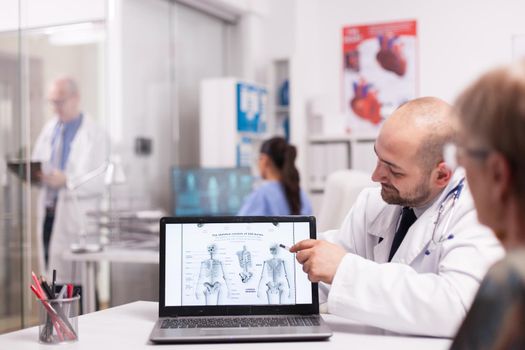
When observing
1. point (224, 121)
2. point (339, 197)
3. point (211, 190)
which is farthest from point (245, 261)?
point (224, 121)

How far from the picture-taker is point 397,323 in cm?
145

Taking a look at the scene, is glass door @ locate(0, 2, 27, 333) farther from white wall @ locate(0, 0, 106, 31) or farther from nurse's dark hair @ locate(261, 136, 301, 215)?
nurse's dark hair @ locate(261, 136, 301, 215)

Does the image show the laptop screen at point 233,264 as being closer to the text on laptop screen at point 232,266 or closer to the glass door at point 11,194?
the text on laptop screen at point 232,266

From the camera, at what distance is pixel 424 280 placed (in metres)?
1.44

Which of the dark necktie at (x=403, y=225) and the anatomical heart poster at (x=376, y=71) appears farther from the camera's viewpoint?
the anatomical heart poster at (x=376, y=71)

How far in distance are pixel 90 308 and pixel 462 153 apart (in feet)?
11.2

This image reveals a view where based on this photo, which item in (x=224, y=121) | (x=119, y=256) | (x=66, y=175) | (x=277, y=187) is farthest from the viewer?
(x=224, y=121)

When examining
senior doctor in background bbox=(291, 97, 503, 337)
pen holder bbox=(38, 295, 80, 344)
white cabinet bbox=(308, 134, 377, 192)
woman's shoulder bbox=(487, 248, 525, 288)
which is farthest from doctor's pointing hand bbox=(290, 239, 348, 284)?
white cabinet bbox=(308, 134, 377, 192)

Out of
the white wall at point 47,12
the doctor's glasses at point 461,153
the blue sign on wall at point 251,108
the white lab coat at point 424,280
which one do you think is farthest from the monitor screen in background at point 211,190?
the doctor's glasses at point 461,153

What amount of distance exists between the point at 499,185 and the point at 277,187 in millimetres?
3312

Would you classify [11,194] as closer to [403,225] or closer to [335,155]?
[403,225]

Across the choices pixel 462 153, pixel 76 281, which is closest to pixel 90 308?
pixel 76 281

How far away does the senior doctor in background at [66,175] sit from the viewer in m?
3.74

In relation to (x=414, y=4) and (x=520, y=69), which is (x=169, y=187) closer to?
(x=414, y=4)
